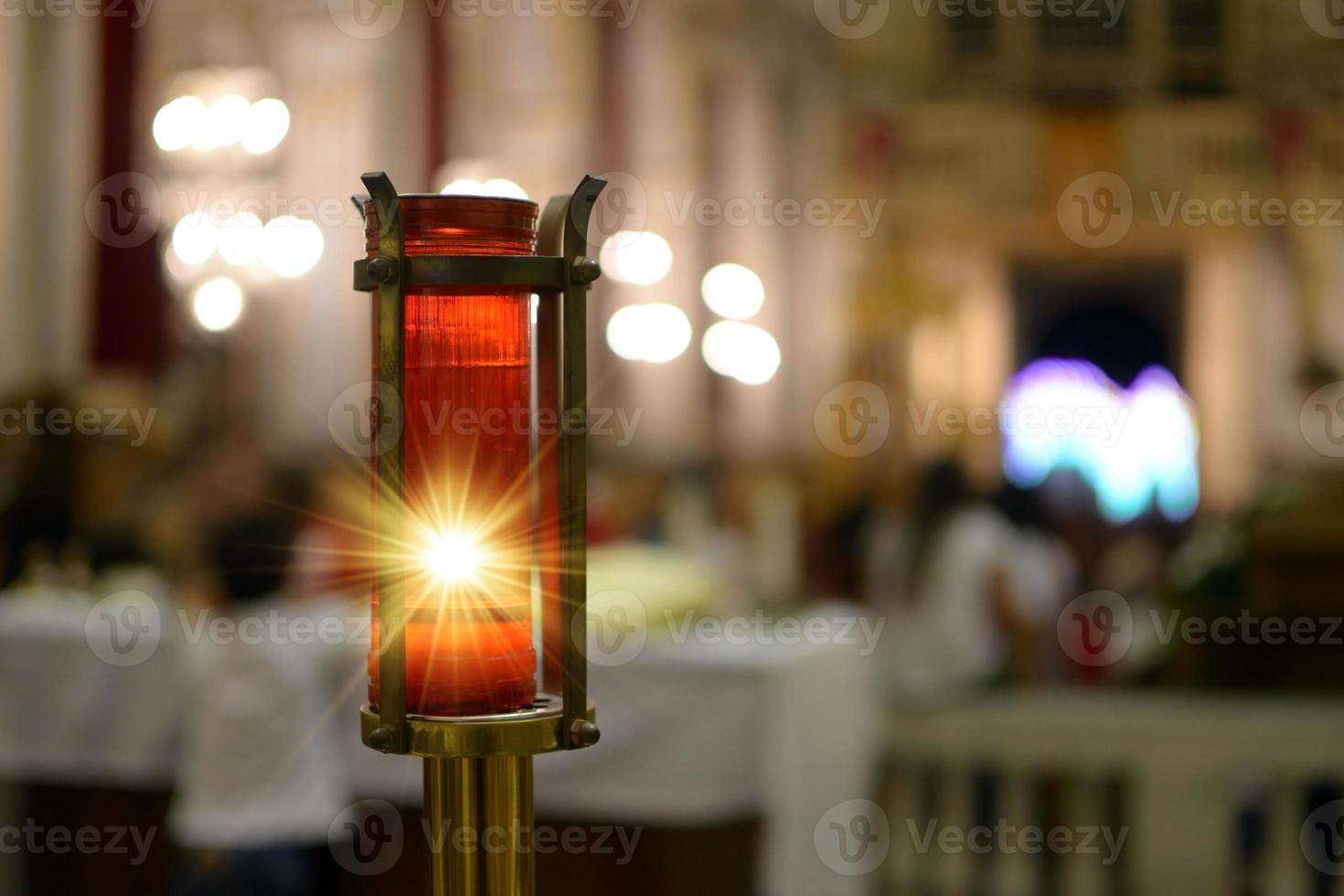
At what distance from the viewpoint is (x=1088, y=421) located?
1616 cm

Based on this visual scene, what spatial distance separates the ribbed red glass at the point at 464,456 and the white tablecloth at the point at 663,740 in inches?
119

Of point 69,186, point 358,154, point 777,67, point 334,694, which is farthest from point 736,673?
point 777,67

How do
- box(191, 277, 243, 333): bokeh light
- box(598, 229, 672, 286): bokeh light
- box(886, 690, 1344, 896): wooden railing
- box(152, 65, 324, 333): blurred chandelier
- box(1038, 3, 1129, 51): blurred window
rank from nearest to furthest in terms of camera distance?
box(886, 690, 1344, 896): wooden railing → box(152, 65, 324, 333): blurred chandelier → box(191, 277, 243, 333): bokeh light → box(598, 229, 672, 286): bokeh light → box(1038, 3, 1129, 51): blurred window

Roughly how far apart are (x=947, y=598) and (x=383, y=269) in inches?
196

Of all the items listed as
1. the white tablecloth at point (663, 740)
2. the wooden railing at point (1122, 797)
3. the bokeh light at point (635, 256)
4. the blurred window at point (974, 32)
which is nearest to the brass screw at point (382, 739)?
the white tablecloth at point (663, 740)

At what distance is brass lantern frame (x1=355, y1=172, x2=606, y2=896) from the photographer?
1274 mm

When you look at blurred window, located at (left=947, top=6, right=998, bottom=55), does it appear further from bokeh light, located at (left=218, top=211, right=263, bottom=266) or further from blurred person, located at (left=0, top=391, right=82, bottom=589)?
blurred person, located at (left=0, top=391, right=82, bottom=589)

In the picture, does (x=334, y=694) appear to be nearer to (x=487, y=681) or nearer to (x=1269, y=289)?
(x=487, y=681)

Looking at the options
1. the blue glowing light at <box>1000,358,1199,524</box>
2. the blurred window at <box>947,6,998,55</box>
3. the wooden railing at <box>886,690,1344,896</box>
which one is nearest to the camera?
the wooden railing at <box>886,690,1344,896</box>

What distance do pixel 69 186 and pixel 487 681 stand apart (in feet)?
23.0

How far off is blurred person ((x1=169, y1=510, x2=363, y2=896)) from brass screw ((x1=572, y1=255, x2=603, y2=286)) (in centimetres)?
314

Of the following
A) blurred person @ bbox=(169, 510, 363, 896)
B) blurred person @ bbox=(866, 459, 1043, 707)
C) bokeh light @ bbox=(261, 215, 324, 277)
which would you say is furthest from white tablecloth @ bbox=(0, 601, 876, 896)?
bokeh light @ bbox=(261, 215, 324, 277)

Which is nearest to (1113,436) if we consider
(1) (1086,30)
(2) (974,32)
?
(1) (1086,30)

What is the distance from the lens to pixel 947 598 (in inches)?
237
